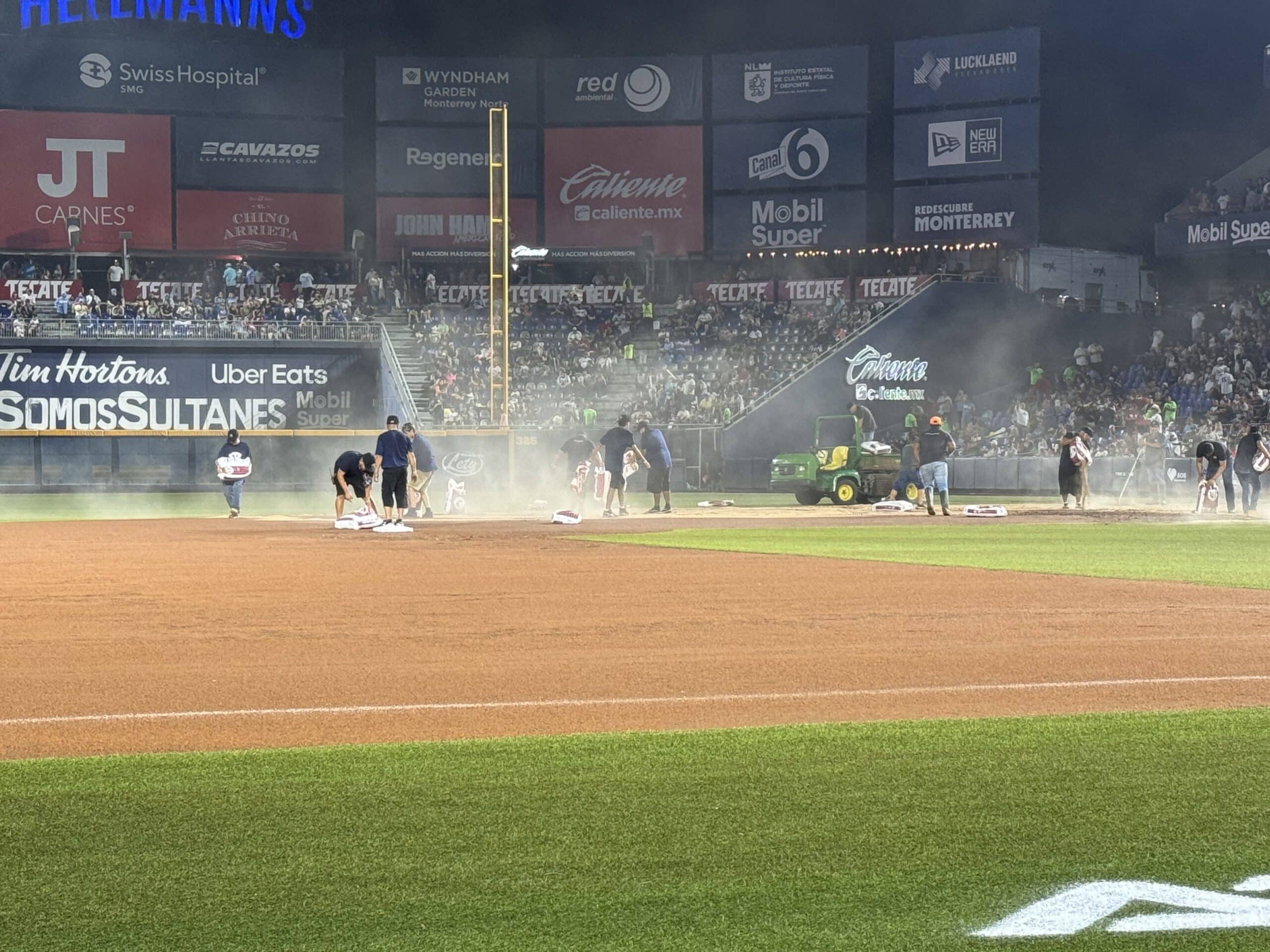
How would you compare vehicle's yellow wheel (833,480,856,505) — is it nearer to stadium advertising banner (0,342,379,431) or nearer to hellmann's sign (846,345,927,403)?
hellmann's sign (846,345,927,403)

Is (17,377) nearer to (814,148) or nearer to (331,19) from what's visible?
(331,19)

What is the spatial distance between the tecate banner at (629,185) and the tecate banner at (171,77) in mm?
8170

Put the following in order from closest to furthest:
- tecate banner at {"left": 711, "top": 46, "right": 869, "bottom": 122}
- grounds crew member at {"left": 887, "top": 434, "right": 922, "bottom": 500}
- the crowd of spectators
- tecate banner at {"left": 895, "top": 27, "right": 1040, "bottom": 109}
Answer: grounds crew member at {"left": 887, "top": 434, "right": 922, "bottom": 500} < the crowd of spectators < tecate banner at {"left": 895, "top": 27, "right": 1040, "bottom": 109} < tecate banner at {"left": 711, "top": 46, "right": 869, "bottom": 122}

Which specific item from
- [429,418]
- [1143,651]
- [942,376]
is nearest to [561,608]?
[1143,651]

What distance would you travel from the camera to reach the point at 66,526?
79.5 feet

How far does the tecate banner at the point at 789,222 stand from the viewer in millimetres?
51250

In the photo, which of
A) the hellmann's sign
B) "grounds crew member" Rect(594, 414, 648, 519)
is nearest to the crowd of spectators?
the hellmann's sign

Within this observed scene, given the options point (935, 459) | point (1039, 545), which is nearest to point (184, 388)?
point (935, 459)

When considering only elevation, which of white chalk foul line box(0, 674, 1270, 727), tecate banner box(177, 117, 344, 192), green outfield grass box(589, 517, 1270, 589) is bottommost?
white chalk foul line box(0, 674, 1270, 727)

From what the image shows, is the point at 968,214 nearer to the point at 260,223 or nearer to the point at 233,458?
the point at 260,223

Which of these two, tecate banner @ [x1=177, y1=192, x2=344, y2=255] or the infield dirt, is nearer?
the infield dirt

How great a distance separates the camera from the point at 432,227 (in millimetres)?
52156

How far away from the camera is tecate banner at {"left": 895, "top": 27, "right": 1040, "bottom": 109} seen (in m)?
48.1

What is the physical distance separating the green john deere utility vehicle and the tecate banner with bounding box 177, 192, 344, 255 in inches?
969
